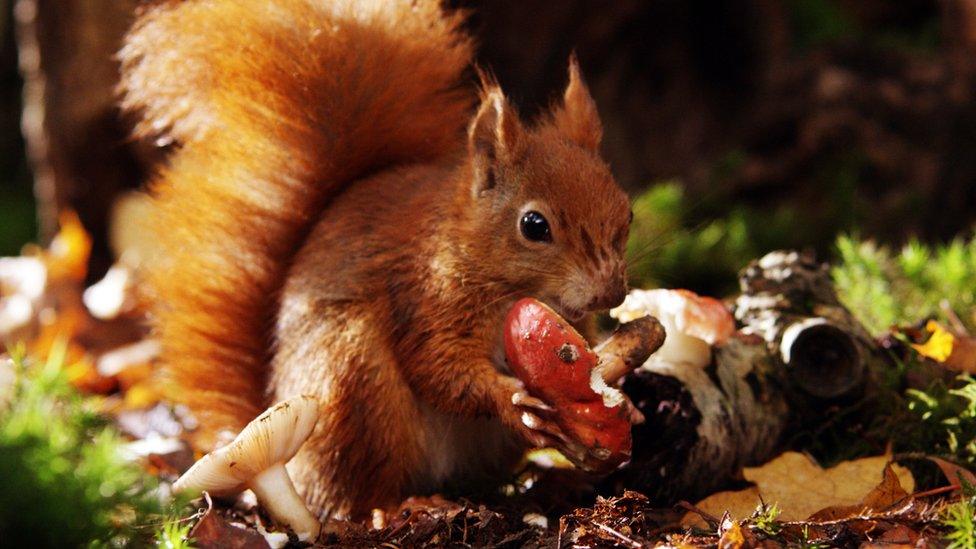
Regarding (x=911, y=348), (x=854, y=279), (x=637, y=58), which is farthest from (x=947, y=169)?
(x=911, y=348)

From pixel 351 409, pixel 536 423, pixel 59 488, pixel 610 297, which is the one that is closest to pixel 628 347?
pixel 610 297

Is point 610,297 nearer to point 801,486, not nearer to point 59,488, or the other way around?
point 801,486

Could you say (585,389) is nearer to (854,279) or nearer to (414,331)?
(414,331)

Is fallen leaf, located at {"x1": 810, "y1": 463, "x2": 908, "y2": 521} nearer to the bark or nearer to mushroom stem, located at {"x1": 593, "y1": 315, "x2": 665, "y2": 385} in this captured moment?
mushroom stem, located at {"x1": 593, "y1": 315, "x2": 665, "y2": 385}

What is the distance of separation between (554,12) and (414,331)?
8.62 feet

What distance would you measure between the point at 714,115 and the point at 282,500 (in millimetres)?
3714

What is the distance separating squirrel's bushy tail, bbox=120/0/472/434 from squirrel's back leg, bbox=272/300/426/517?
186 millimetres

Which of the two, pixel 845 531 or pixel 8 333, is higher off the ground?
pixel 8 333

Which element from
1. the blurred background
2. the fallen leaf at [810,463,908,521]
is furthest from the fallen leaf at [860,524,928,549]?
the blurred background

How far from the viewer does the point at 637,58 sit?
4652 mm

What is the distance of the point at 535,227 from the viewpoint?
184 centimetres

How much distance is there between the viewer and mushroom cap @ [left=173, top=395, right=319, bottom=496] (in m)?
1.59

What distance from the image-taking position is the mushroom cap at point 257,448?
1.59 meters

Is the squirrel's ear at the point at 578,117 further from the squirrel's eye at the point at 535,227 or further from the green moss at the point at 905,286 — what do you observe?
the green moss at the point at 905,286
